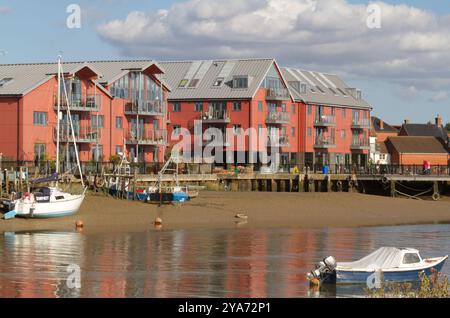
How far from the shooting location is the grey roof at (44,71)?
78938mm

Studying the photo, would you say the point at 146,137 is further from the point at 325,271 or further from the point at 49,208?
the point at 325,271

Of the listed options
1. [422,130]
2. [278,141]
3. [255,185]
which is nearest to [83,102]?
[255,185]

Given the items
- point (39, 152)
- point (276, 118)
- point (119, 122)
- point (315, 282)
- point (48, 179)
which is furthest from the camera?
point (276, 118)

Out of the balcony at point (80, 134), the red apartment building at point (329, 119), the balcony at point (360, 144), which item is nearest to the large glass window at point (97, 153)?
the balcony at point (80, 134)

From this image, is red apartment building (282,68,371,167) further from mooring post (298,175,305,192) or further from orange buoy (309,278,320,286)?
orange buoy (309,278,320,286)

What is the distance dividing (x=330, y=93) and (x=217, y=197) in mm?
46856

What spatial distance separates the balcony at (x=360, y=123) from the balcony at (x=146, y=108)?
3393 centimetres

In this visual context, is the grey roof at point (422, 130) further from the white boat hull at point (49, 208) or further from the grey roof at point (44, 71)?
the white boat hull at point (49, 208)

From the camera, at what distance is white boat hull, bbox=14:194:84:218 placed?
57375 mm

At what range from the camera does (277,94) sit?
106688mm

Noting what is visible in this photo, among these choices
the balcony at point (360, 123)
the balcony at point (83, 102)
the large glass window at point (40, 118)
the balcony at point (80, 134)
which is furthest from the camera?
the balcony at point (360, 123)

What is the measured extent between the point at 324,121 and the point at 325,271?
3126 inches
